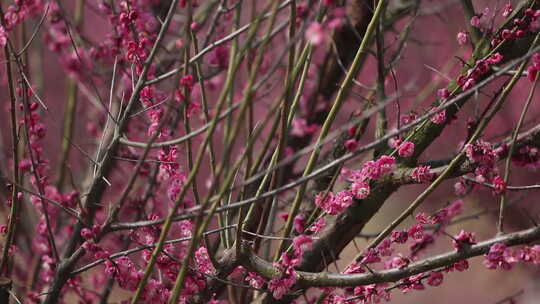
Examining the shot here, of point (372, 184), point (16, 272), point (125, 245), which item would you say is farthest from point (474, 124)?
point (16, 272)

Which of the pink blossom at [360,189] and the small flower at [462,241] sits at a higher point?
the pink blossom at [360,189]

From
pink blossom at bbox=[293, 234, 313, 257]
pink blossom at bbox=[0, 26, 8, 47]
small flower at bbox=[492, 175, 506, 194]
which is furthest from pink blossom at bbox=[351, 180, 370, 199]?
pink blossom at bbox=[0, 26, 8, 47]

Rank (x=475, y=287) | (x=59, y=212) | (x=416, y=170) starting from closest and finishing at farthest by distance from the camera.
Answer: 1. (x=416, y=170)
2. (x=59, y=212)
3. (x=475, y=287)

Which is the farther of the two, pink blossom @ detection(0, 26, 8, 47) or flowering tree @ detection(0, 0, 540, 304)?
pink blossom @ detection(0, 26, 8, 47)

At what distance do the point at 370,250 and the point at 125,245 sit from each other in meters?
1.48

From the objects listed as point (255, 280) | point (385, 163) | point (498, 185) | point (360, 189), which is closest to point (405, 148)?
point (385, 163)

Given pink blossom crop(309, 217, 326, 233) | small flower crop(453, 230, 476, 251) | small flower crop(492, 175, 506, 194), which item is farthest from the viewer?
pink blossom crop(309, 217, 326, 233)

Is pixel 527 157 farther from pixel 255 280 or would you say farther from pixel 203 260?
pixel 203 260

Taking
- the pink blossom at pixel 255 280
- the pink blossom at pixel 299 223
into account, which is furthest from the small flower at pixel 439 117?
the pink blossom at pixel 255 280

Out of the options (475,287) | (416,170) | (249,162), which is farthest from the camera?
(475,287)

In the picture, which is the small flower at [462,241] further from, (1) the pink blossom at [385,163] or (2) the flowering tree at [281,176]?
(1) the pink blossom at [385,163]

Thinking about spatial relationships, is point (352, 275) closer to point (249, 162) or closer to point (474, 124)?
point (249, 162)

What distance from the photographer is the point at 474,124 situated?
104 inches

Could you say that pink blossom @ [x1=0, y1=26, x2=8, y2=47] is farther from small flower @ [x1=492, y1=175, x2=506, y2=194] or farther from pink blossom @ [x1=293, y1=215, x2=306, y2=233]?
small flower @ [x1=492, y1=175, x2=506, y2=194]
